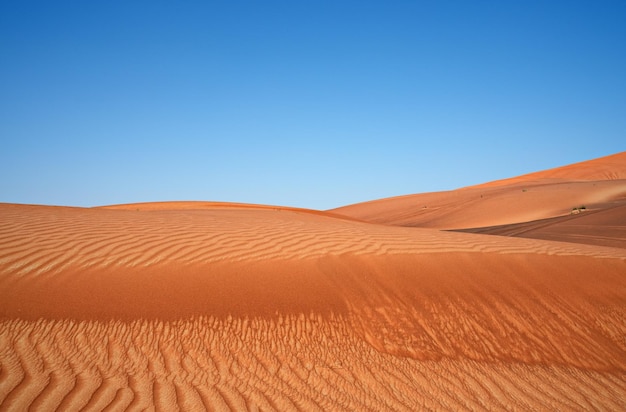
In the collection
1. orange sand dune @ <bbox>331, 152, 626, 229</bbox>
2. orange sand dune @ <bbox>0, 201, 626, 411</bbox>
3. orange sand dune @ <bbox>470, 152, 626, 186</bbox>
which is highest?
orange sand dune @ <bbox>470, 152, 626, 186</bbox>

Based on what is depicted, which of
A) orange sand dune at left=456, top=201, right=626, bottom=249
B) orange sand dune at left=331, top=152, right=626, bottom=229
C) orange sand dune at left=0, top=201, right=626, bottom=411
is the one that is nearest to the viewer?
orange sand dune at left=0, top=201, right=626, bottom=411

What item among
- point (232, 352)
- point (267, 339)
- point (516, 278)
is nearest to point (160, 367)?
point (232, 352)

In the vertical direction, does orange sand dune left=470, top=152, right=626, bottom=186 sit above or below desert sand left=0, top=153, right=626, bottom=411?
above

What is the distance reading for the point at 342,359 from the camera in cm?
Answer: 431

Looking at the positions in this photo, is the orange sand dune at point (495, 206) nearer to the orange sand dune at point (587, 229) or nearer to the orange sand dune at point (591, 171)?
the orange sand dune at point (587, 229)

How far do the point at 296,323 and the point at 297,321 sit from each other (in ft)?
0.13

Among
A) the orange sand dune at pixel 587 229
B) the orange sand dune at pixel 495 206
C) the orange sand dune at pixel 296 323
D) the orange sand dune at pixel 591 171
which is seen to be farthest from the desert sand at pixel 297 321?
the orange sand dune at pixel 591 171

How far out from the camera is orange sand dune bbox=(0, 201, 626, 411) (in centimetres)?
370

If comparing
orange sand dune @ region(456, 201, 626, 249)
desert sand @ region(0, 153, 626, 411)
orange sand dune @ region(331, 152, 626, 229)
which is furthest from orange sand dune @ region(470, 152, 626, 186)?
desert sand @ region(0, 153, 626, 411)

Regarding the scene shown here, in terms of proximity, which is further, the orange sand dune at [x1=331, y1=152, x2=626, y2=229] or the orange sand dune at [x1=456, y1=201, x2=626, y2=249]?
the orange sand dune at [x1=331, y1=152, x2=626, y2=229]

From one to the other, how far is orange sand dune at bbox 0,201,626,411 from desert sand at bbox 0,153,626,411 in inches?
0.7

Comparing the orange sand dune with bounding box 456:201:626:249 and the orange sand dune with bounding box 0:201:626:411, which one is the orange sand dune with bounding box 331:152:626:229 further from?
the orange sand dune with bounding box 0:201:626:411

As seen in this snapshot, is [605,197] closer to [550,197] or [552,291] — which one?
[550,197]

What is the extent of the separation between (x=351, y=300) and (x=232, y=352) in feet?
5.11
